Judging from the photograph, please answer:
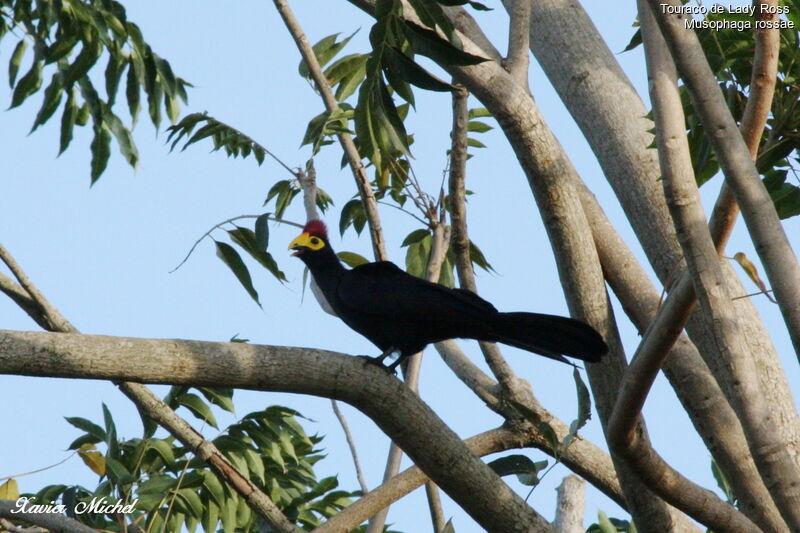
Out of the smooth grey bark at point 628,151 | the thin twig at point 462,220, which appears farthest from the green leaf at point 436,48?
the smooth grey bark at point 628,151

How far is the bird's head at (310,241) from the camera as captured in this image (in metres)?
5.53

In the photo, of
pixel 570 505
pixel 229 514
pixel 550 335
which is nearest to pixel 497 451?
pixel 550 335

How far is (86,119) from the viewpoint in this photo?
22.0 ft

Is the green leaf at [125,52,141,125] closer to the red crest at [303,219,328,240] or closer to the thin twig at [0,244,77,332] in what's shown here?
the red crest at [303,219,328,240]

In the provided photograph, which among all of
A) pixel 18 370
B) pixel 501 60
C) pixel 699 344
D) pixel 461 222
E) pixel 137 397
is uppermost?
pixel 501 60

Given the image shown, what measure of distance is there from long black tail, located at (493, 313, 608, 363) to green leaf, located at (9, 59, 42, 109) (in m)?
3.78

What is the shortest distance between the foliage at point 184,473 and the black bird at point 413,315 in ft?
2.07

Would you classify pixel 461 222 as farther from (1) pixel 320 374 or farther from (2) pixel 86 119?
(2) pixel 86 119

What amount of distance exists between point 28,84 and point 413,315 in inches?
133

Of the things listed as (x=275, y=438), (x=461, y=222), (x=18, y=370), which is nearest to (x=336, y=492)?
(x=275, y=438)

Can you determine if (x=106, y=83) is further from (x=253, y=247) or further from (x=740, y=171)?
(x=740, y=171)

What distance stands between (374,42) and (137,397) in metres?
1.92

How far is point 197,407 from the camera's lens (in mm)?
4738

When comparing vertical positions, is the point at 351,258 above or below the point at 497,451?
above
